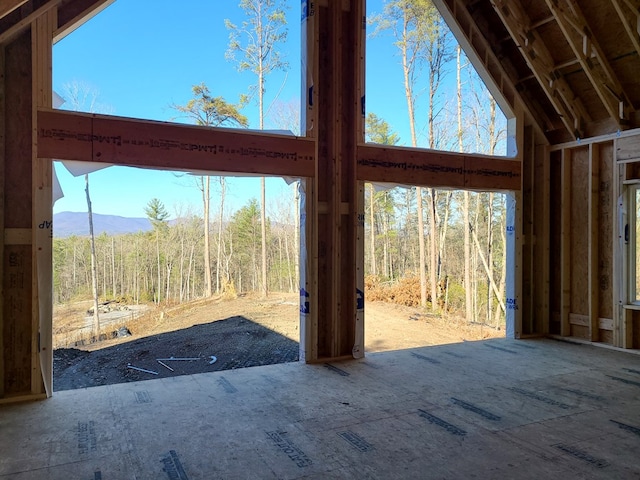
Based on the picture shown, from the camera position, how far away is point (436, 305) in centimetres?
1509

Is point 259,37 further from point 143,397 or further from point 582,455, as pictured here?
point 582,455

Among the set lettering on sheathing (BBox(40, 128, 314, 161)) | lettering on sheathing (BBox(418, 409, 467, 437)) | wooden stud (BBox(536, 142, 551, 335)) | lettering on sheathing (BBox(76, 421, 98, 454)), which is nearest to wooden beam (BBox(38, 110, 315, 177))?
lettering on sheathing (BBox(40, 128, 314, 161))

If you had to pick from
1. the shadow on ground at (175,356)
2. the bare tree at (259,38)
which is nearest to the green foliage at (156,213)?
the bare tree at (259,38)

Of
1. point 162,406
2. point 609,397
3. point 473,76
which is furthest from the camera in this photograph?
point 473,76

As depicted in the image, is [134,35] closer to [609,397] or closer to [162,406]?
[162,406]

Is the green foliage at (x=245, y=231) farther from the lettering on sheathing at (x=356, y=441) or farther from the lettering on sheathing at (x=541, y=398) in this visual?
the lettering on sheathing at (x=356, y=441)

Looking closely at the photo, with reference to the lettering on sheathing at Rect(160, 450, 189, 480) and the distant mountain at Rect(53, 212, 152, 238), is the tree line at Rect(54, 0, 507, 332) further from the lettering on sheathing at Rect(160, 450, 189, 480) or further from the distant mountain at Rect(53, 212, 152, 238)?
the lettering on sheathing at Rect(160, 450, 189, 480)

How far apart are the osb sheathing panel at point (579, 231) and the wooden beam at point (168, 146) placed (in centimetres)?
437

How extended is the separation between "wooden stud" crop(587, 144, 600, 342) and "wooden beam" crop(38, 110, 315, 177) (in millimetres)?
4327

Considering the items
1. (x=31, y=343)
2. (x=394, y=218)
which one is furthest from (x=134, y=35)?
(x=31, y=343)

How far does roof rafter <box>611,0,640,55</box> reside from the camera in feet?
16.2

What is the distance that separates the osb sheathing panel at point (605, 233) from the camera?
20.0 ft

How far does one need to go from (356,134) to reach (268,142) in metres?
1.16

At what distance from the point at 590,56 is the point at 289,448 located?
6.10 meters
